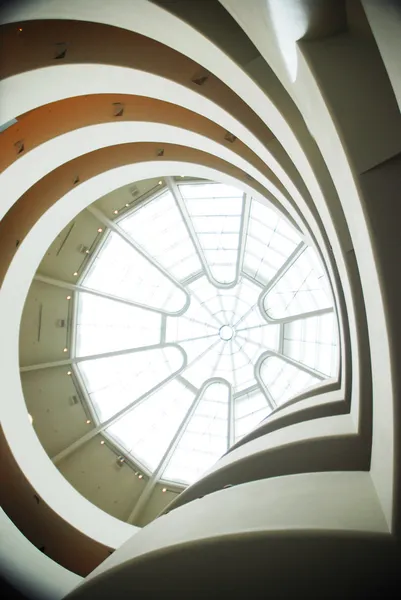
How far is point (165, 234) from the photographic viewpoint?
1672 centimetres

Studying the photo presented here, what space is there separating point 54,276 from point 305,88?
41.3ft

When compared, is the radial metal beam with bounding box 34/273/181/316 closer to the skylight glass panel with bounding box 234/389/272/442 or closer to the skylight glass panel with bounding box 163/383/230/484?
the skylight glass panel with bounding box 163/383/230/484

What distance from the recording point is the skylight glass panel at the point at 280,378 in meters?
16.7

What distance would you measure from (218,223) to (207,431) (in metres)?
7.77

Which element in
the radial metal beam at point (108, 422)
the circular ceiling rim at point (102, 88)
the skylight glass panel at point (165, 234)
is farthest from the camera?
the skylight glass panel at point (165, 234)

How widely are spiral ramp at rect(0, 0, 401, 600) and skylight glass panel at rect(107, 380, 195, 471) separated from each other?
747 cm

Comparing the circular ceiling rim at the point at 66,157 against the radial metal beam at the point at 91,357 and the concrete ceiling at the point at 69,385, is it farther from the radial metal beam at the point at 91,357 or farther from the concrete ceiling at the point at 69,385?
the radial metal beam at the point at 91,357

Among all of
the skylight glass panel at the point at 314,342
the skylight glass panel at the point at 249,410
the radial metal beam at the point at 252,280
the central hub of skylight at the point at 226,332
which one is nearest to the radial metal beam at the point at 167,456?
the skylight glass panel at the point at 249,410

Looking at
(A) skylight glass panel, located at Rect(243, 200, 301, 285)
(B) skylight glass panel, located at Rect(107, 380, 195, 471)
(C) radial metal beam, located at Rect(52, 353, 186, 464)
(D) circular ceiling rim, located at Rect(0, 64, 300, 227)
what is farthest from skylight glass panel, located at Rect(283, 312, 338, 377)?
(D) circular ceiling rim, located at Rect(0, 64, 300, 227)

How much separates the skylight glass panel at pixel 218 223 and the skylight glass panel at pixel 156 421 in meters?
4.64

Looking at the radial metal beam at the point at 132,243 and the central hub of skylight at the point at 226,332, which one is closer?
the radial metal beam at the point at 132,243

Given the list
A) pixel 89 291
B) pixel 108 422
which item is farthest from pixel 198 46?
pixel 108 422

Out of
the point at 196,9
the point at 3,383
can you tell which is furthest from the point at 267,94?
the point at 3,383

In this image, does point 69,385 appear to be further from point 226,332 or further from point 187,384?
point 226,332
